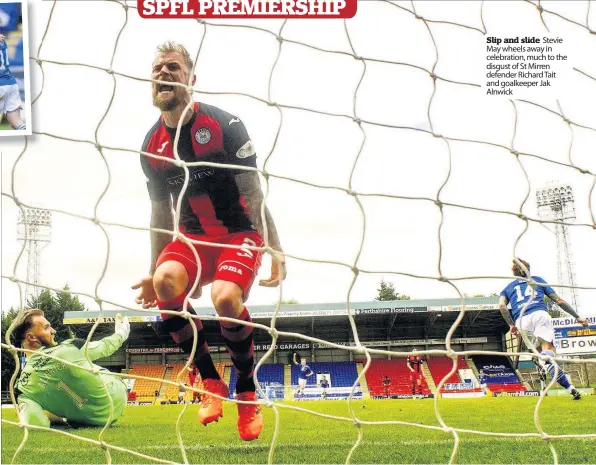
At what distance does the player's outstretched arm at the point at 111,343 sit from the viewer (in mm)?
1437

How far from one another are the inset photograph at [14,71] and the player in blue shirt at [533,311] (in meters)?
0.91

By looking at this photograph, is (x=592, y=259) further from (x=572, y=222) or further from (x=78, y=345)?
(x=78, y=345)

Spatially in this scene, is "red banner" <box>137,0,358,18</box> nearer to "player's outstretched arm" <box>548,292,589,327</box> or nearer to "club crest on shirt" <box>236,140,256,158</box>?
"club crest on shirt" <box>236,140,256,158</box>

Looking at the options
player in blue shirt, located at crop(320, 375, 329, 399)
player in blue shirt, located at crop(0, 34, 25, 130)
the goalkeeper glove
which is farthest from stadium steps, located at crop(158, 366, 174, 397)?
player in blue shirt, located at crop(320, 375, 329, 399)

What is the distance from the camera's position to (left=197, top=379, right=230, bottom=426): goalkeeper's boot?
4.37 ft

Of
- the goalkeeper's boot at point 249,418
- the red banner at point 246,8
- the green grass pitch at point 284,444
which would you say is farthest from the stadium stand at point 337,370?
the red banner at point 246,8

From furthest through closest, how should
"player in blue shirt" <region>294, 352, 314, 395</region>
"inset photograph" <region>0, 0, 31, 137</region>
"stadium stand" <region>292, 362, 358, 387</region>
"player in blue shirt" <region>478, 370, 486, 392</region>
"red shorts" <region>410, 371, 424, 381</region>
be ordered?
"red shorts" <region>410, 371, 424, 381</region> < "player in blue shirt" <region>478, 370, 486, 392</region> < "player in blue shirt" <region>294, 352, 314, 395</region> < "stadium stand" <region>292, 362, 358, 387</region> < "inset photograph" <region>0, 0, 31, 137</region>

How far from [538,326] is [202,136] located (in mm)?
851

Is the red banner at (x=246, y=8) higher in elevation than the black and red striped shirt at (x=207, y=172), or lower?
higher

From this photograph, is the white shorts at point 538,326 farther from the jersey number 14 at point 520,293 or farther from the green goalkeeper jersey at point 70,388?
the green goalkeeper jersey at point 70,388

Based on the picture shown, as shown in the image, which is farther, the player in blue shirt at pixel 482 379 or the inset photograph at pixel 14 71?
the player in blue shirt at pixel 482 379

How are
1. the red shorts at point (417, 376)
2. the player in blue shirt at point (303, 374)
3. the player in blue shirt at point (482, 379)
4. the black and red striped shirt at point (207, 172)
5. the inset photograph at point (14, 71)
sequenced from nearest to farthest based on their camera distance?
the inset photograph at point (14, 71), the black and red striped shirt at point (207, 172), the player in blue shirt at point (303, 374), the player in blue shirt at point (482, 379), the red shorts at point (417, 376)

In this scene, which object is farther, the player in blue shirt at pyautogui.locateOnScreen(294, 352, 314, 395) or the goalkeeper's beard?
the player in blue shirt at pyautogui.locateOnScreen(294, 352, 314, 395)

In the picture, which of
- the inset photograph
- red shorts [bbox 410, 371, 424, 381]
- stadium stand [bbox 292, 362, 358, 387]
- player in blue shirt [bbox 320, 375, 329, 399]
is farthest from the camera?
red shorts [bbox 410, 371, 424, 381]
